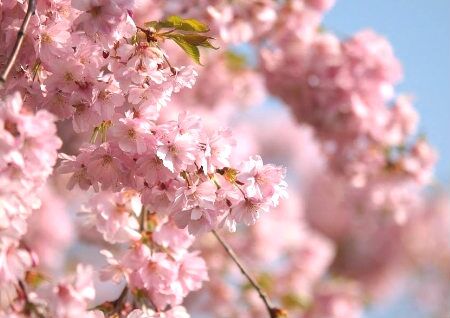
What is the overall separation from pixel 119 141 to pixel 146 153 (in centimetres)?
6

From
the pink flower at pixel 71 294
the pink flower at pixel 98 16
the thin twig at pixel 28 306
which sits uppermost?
the pink flower at pixel 98 16

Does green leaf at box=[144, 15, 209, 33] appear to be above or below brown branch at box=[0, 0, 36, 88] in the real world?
above

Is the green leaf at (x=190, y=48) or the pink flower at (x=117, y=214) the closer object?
the green leaf at (x=190, y=48)

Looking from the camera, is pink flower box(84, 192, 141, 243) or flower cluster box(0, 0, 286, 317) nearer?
flower cluster box(0, 0, 286, 317)

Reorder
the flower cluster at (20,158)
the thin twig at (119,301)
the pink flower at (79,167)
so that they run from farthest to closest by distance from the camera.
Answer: the thin twig at (119,301), the pink flower at (79,167), the flower cluster at (20,158)

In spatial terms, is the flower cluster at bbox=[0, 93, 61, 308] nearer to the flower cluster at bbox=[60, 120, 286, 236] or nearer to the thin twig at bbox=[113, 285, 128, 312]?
the flower cluster at bbox=[60, 120, 286, 236]

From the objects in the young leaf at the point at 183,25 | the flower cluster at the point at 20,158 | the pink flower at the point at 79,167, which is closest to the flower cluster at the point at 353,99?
the young leaf at the point at 183,25

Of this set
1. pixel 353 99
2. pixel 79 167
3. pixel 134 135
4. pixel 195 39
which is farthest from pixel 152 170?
pixel 353 99

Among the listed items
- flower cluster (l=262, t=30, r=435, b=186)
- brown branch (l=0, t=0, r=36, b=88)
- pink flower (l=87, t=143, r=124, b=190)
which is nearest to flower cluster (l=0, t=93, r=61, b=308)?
brown branch (l=0, t=0, r=36, b=88)

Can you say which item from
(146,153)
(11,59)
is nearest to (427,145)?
(146,153)

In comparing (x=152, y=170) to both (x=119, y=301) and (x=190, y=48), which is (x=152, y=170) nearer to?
(x=190, y=48)

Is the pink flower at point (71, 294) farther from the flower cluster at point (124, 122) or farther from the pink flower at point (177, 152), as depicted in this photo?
the pink flower at point (177, 152)

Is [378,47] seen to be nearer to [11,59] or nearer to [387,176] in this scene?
[387,176]

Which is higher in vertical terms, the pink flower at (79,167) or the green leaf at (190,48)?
the green leaf at (190,48)
